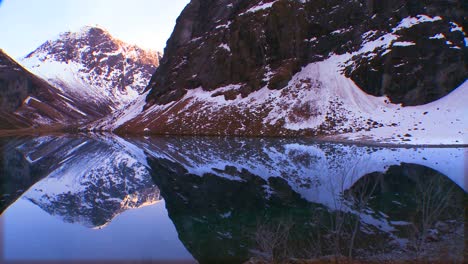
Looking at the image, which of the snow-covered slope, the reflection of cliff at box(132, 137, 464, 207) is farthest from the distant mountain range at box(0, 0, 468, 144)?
the reflection of cliff at box(132, 137, 464, 207)

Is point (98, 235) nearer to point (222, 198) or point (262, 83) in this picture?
point (222, 198)

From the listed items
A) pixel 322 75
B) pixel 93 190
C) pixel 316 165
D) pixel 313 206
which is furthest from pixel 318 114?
pixel 313 206

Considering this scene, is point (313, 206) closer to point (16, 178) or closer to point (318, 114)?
point (16, 178)

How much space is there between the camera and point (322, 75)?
92250 millimetres

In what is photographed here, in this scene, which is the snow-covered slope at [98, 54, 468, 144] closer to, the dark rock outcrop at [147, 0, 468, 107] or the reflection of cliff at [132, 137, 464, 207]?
the dark rock outcrop at [147, 0, 468, 107]

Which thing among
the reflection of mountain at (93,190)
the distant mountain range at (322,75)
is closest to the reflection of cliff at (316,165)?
the reflection of mountain at (93,190)

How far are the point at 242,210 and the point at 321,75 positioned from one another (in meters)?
77.9

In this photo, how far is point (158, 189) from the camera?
2864 cm

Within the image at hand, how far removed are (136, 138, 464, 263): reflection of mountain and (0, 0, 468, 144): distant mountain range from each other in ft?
90.6

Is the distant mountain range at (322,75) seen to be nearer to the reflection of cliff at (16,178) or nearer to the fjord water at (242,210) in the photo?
the fjord water at (242,210)

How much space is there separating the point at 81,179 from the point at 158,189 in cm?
1219

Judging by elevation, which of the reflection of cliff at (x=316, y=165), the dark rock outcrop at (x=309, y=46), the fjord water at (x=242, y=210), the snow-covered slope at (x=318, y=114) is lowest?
the fjord water at (x=242, y=210)

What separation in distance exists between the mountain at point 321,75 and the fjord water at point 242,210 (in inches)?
1186

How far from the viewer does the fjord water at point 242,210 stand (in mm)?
14781
